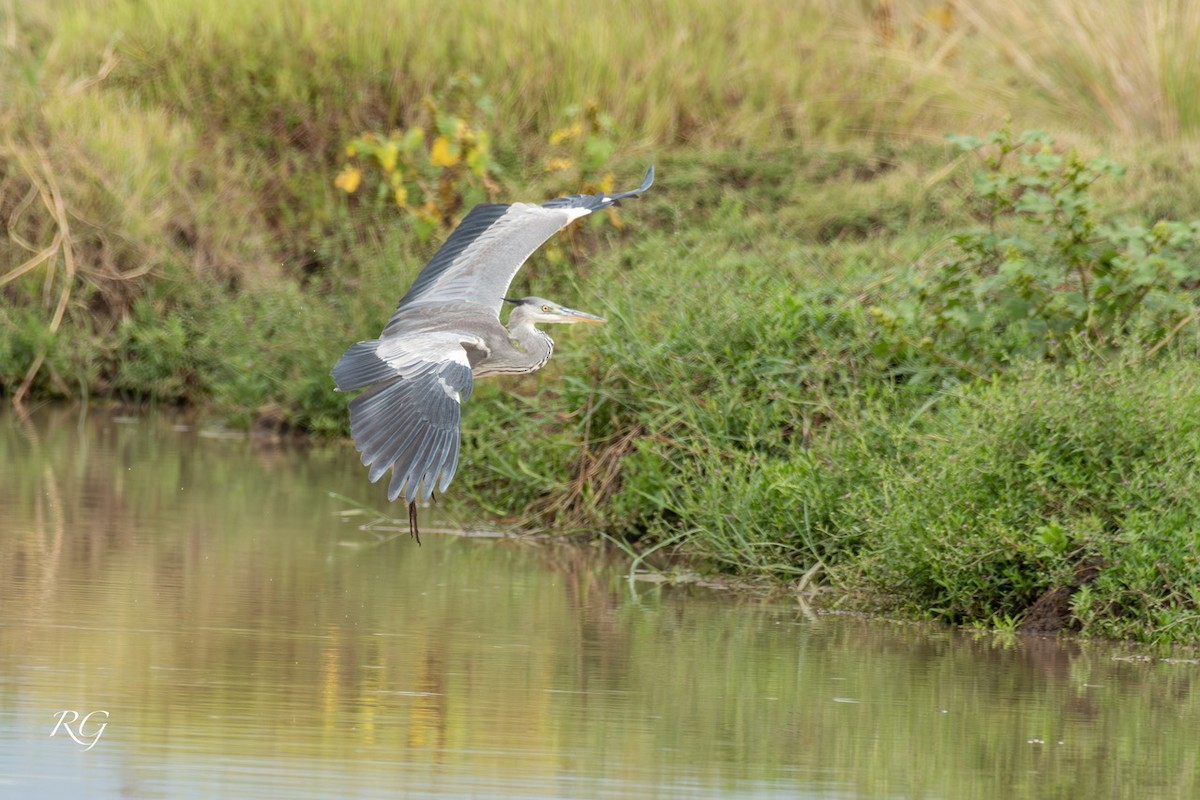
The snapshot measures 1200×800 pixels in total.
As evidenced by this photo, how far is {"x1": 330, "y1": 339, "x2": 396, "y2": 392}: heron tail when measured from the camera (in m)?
6.42

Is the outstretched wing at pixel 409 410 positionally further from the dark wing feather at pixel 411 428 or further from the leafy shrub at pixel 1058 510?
the leafy shrub at pixel 1058 510

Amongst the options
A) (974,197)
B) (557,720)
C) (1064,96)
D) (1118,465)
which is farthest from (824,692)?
(1064,96)

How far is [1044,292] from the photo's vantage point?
8.59m

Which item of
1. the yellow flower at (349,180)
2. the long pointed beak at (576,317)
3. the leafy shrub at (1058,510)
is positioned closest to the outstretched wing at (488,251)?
the long pointed beak at (576,317)

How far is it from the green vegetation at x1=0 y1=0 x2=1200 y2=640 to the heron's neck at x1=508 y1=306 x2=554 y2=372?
1.93ft

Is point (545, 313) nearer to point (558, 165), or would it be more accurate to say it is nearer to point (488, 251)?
point (488, 251)

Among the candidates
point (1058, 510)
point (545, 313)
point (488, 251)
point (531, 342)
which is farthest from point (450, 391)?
point (1058, 510)

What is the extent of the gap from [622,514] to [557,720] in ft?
10.4

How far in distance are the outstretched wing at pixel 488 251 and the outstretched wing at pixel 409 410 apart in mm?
1058

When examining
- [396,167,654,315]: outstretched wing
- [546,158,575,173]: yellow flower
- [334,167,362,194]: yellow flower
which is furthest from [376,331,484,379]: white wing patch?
[334,167,362,194]: yellow flower

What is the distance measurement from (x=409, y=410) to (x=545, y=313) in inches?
88.6

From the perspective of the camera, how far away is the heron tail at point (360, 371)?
6424mm

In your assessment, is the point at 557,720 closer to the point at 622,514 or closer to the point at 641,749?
the point at 641,749
